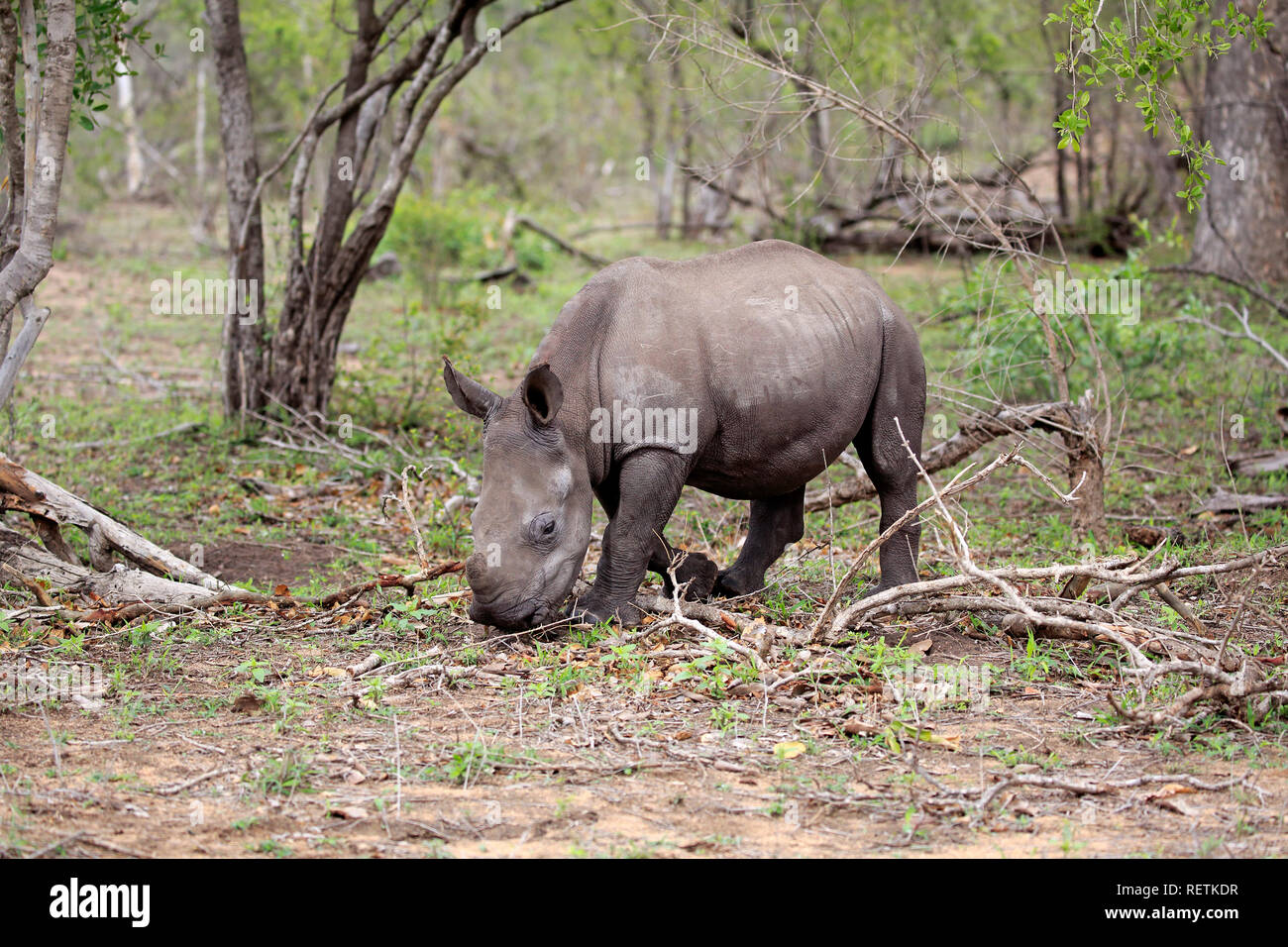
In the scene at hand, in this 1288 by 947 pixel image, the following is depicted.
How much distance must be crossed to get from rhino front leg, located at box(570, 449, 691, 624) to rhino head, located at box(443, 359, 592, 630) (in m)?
0.23

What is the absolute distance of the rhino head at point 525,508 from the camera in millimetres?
6051

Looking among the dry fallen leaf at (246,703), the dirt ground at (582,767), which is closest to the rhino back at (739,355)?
the dirt ground at (582,767)

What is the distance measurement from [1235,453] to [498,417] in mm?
6629

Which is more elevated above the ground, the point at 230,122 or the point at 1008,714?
the point at 230,122

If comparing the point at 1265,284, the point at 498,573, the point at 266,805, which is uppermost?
the point at 1265,284

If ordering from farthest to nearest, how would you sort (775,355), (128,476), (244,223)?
(244,223)
(128,476)
(775,355)

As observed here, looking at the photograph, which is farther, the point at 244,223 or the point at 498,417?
the point at 244,223

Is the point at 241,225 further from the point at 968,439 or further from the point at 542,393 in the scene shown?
the point at 968,439

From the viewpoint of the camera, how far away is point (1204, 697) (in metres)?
5.13

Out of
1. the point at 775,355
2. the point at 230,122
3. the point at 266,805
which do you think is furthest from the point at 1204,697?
the point at 230,122

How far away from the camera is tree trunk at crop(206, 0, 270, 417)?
431 inches

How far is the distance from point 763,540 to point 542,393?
80.9 inches

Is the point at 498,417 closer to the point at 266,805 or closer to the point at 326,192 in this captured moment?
the point at 266,805

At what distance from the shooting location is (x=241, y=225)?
10.9 m
